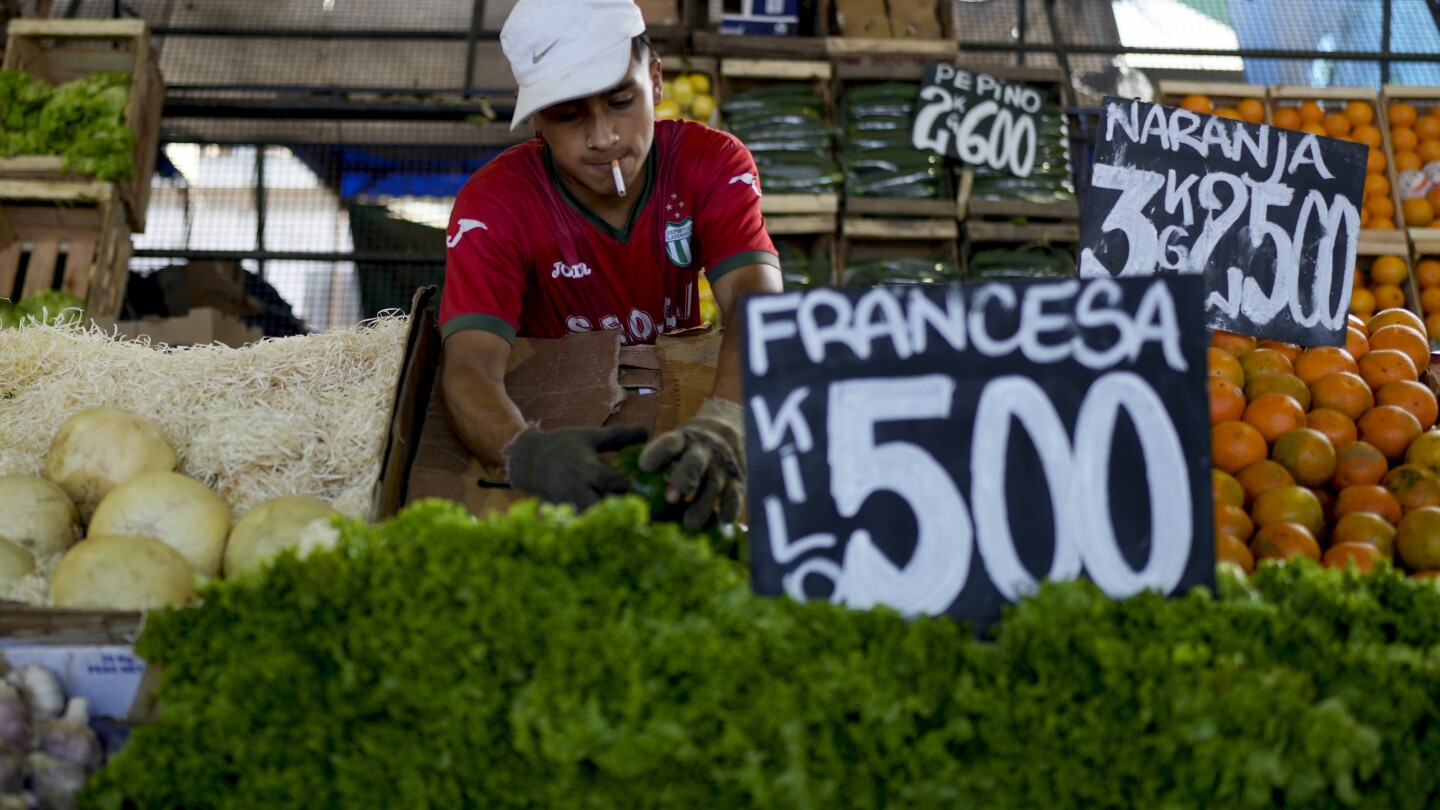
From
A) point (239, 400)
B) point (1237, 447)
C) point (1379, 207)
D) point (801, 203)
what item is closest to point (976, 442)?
point (1237, 447)

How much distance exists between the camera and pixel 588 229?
119 inches

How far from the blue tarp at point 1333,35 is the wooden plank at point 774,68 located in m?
3.94

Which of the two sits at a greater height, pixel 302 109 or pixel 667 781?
pixel 302 109

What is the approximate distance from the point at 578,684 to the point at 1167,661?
2.48 ft

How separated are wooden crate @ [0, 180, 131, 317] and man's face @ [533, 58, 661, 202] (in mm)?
4331

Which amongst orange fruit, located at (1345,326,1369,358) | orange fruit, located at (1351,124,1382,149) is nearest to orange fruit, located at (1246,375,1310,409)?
orange fruit, located at (1345,326,1369,358)

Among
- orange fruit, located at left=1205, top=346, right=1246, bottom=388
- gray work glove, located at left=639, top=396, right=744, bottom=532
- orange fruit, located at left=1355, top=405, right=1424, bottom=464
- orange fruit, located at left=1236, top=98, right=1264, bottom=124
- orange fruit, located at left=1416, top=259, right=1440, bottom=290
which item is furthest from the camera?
orange fruit, located at left=1236, top=98, right=1264, bottom=124

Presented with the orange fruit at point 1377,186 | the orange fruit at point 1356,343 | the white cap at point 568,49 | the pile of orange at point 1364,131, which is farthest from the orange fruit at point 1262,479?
the orange fruit at point 1377,186

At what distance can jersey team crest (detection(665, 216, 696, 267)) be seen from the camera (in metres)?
3.09

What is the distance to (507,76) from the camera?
8.52m

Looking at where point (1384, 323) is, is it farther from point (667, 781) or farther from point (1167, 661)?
point (667, 781)

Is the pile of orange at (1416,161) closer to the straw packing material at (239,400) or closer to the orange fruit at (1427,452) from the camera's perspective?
the orange fruit at (1427,452)

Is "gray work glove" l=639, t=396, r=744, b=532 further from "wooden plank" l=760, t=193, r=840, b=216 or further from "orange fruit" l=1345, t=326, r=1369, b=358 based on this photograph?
"wooden plank" l=760, t=193, r=840, b=216

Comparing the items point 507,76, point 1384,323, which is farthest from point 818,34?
point 1384,323
